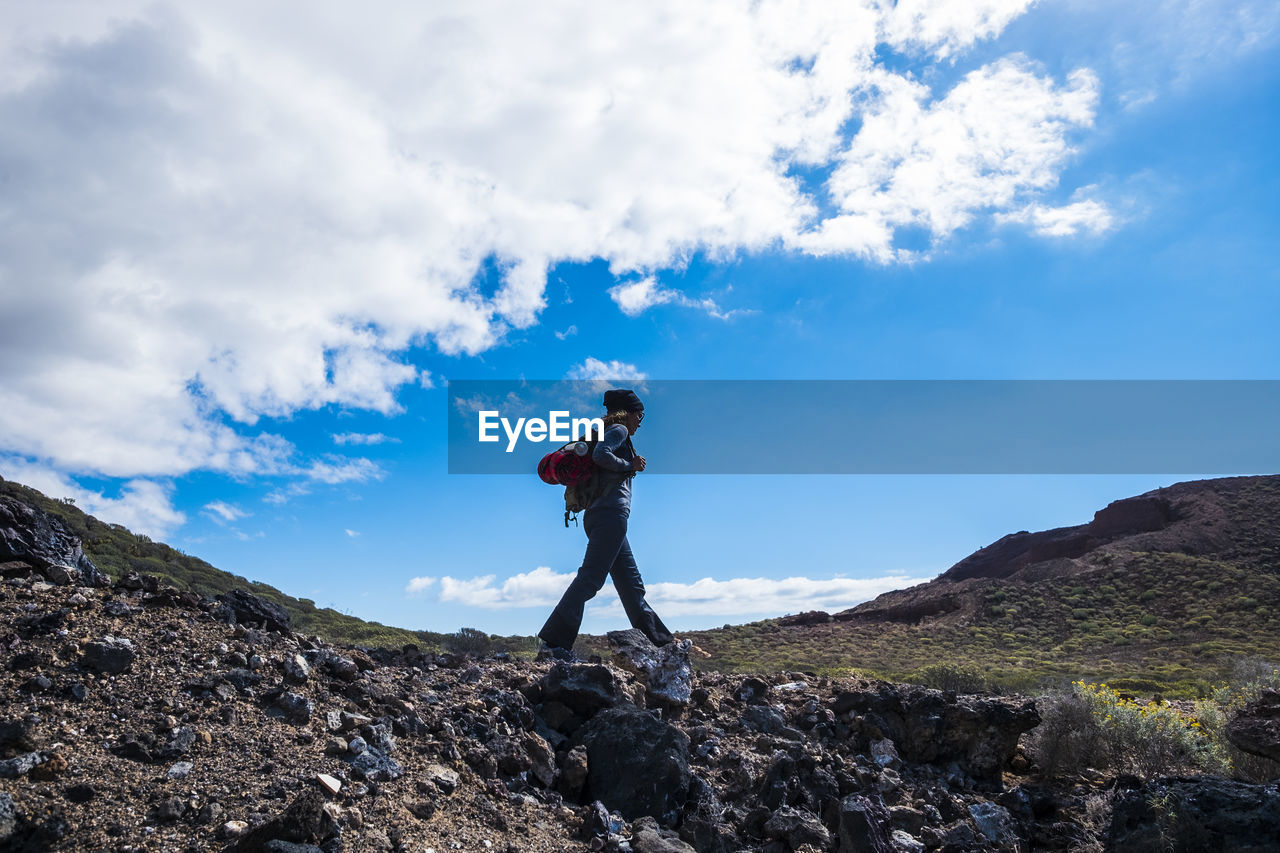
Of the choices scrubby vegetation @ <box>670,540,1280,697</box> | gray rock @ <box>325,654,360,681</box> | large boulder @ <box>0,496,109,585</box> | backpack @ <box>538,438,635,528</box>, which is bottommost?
scrubby vegetation @ <box>670,540,1280,697</box>

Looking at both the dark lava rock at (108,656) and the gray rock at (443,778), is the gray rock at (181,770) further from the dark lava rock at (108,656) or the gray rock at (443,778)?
the gray rock at (443,778)

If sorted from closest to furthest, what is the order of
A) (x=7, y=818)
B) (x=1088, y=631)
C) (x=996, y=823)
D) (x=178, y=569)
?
1. (x=7, y=818)
2. (x=996, y=823)
3. (x=178, y=569)
4. (x=1088, y=631)

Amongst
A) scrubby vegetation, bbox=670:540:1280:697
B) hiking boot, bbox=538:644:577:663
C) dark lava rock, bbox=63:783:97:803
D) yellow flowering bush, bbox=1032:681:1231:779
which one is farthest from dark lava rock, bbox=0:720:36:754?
scrubby vegetation, bbox=670:540:1280:697

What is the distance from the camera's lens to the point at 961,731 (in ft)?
23.3

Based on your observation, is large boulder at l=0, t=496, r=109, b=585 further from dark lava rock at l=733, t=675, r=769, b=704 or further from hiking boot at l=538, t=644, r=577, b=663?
dark lava rock at l=733, t=675, r=769, b=704

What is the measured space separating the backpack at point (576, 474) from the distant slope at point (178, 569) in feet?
16.5

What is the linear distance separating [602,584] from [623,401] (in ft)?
6.30

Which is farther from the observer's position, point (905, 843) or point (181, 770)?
point (905, 843)

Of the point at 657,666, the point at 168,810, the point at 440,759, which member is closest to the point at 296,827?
the point at 168,810

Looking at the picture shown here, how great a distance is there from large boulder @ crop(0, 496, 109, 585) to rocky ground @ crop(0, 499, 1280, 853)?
0.11 feet

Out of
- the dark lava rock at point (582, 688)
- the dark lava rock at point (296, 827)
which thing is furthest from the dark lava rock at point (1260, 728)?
the dark lava rock at point (296, 827)

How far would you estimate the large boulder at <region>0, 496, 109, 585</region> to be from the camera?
17.9 ft

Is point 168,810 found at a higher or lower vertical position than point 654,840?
higher

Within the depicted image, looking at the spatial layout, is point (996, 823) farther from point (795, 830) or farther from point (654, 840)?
point (654, 840)
